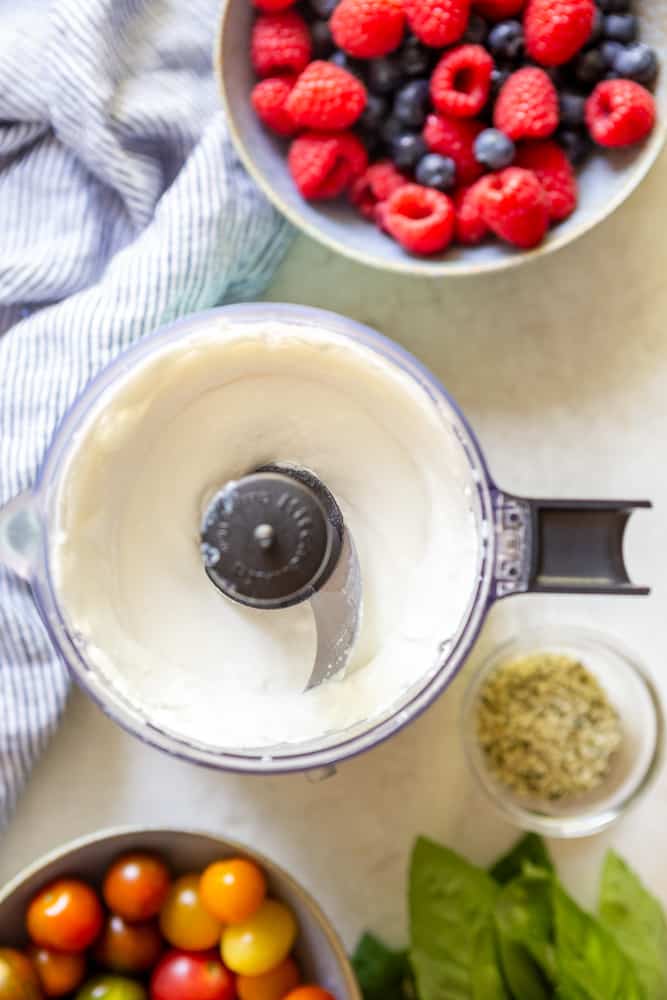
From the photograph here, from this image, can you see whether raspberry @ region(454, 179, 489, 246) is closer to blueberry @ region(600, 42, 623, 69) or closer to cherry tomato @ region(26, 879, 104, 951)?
blueberry @ region(600, 42, 623, 69)

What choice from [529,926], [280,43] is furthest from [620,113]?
[529,926]

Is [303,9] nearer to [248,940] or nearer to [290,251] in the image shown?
[290,251]

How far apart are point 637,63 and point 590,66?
0.03 meters

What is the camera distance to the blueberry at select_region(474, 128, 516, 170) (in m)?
0.80

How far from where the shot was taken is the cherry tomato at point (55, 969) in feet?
2.62

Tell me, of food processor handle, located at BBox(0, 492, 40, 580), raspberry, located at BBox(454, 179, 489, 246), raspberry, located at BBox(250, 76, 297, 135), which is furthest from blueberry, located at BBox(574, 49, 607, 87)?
food processor handle, located at BBox(0, 492, 40, 580)

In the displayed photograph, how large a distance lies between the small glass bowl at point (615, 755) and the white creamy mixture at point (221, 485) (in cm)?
19

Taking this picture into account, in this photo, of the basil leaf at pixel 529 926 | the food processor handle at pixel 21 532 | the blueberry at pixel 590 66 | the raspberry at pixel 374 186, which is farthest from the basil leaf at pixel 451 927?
the blueberry at pixel 590 66

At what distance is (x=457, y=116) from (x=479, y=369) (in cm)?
19

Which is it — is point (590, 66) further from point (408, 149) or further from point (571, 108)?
point (408, 149)

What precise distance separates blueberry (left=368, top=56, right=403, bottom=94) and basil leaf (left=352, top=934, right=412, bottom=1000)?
65 cm

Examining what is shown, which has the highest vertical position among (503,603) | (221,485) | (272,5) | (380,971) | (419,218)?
(272,5)

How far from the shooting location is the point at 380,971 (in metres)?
0.86

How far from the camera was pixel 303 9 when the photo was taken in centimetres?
84
